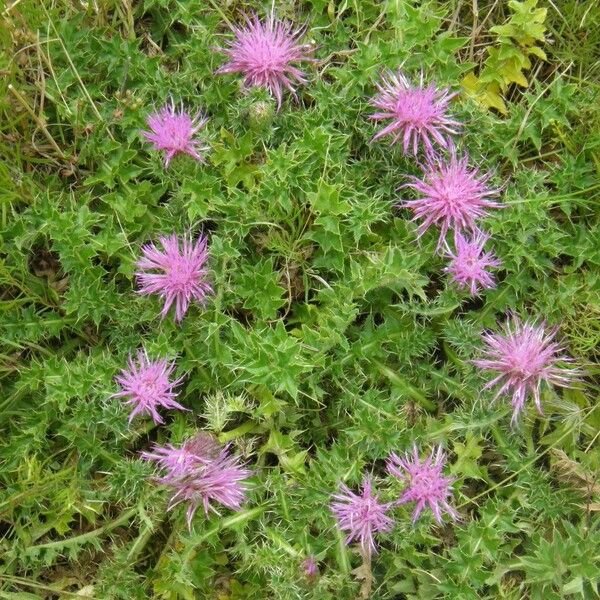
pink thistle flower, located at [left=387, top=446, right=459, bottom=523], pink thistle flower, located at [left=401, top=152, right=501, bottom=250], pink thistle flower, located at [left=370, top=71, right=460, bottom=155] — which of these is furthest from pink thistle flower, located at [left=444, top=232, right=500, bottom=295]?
pink thistle flower, located at [left=387, top=446, right=459, bottom=523]

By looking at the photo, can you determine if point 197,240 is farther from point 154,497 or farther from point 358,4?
point 358,4

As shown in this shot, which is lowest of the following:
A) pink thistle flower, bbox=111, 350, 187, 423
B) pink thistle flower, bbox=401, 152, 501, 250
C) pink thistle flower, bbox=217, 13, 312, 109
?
pink thistle flower, bbox=111, 350, 187, 423

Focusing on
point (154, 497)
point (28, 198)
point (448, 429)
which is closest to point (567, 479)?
point (448, 429)

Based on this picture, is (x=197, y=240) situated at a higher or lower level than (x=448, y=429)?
higher

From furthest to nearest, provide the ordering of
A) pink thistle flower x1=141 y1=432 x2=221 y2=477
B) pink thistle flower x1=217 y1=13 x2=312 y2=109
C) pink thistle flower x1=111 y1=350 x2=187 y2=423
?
pink thistle flower x1=217 y1=13 x2=312 y2=109, pink thistle flower x1=111 y1=350 x2=187 y2=423, pink thistle flower x1=141 y1=432 x2=221 y2=477

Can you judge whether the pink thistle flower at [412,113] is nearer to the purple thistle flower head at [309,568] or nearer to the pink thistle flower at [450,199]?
the pink thistle flower at [450,199]

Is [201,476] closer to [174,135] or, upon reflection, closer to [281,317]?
[281,317]

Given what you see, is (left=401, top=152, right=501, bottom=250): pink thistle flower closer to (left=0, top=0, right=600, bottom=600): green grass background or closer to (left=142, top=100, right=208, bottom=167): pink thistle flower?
(left=0, top=0, right=600, bottom=600): green grass background
